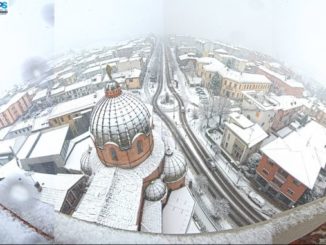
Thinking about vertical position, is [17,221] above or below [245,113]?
above

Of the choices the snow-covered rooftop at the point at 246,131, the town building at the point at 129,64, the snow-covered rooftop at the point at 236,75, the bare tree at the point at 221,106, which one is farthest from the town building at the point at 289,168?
the town building at the point at 129,64

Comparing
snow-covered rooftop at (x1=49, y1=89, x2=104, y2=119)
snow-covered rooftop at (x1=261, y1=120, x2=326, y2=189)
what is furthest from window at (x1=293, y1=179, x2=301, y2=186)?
snow-covered rooftop at (x1=49, y1=89, x2=104, y2=119)

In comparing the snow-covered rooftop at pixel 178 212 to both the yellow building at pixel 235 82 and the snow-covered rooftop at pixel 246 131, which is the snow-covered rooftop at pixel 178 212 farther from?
the yellow building at pixel 235 82

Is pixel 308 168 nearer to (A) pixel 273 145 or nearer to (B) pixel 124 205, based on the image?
(A) pixel 273 145

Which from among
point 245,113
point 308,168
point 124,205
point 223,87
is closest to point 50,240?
point 124,205

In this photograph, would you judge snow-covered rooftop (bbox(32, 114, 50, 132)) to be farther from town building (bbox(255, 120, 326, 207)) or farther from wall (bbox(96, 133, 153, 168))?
town building (bbox(255, 120, 326, 207))

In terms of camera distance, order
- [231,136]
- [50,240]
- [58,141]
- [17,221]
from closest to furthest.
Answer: [50,240], [17,221], [58,141], [231,136]
